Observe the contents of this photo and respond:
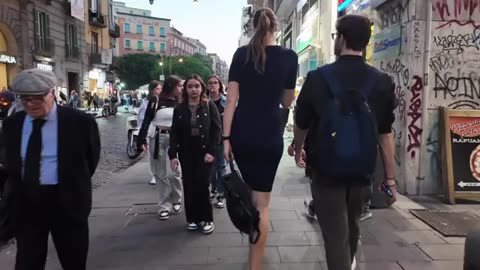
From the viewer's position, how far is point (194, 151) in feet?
15.2

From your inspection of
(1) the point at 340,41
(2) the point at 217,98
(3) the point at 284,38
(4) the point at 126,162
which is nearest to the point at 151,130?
(2) the point at 217,98

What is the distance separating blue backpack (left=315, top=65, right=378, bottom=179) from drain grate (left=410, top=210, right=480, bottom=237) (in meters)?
2.60

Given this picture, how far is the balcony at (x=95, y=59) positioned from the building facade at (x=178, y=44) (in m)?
71.4

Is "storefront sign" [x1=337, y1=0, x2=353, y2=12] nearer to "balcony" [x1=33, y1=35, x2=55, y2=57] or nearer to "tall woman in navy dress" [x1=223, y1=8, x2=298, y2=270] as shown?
"tall woman in navy dress" [x1=223, y1=8, x2=298, y2=270]

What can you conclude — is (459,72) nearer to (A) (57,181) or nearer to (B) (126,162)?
(A) (57,181)

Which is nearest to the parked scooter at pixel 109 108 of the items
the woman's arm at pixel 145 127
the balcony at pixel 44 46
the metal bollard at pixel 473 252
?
the balcony at pixel 44 46

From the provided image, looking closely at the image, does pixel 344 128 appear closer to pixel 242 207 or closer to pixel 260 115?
pixel 260 115

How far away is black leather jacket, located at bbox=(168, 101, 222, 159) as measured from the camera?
4602 mm

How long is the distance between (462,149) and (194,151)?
11.7ft

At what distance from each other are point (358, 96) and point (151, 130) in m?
3.46

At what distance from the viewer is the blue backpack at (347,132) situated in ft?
7.72

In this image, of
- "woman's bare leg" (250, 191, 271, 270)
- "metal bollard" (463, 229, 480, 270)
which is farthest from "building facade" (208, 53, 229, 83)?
"metal bollard" (463, 229, 480, 270)

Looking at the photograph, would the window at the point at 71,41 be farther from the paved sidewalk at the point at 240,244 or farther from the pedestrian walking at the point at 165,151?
the paved sidewalk at the point at 240,244

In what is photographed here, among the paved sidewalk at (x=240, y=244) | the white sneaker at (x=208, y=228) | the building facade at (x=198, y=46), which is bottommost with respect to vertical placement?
the paved sidewalk at (x=240, y=244)
